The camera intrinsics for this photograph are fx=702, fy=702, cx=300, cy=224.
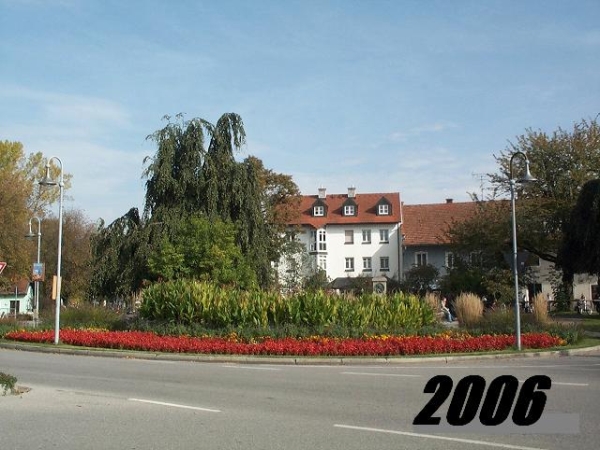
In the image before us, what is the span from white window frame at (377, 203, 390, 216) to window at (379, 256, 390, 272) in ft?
18.3

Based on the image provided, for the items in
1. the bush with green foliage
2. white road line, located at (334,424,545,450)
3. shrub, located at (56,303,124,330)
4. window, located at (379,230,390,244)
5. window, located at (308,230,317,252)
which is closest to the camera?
white road line, located at (334,424,545,450)

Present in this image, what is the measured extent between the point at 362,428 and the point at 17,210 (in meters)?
47.1

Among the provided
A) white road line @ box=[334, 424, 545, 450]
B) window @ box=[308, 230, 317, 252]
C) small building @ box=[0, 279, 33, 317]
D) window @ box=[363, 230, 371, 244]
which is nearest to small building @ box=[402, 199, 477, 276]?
window @ box=[363, 230, 371, 244]

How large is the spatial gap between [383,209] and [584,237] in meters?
42.6

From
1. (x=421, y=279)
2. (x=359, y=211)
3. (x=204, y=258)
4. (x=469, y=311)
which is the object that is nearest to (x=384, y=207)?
(x=359, y=211)

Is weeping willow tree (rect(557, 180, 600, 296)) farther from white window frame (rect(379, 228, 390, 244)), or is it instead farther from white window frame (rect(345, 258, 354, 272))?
white window frame (rect(345, 258, 354, 272))

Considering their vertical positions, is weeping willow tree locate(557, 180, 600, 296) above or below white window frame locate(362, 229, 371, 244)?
below

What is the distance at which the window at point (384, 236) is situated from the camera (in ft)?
275

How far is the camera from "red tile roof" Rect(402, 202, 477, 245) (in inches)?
3221

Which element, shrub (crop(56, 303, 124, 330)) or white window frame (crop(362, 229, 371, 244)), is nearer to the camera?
shrub (crop(56, 303, 124, 330))

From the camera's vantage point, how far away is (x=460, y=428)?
367 inches

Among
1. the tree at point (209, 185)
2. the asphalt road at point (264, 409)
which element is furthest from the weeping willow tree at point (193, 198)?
the asphalt road at point (264, 409)

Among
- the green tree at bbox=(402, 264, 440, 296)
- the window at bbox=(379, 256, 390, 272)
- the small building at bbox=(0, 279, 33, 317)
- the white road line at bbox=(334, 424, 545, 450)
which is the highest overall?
the window at bbox=(379, 256, 390, 272)

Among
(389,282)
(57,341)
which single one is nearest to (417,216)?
(389,282)
